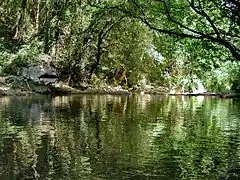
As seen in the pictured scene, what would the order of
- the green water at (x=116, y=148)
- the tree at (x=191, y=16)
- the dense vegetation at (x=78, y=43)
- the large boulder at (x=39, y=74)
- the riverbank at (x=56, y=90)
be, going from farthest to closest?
the dense vegetation at (x=78, y=43)
the large boulder at (x=39, y=74)
the riverbank at (x=56, y=90)
the tree at (x=191, y=16)
the green water at (x=116, y=148)

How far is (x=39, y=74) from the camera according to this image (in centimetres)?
5147

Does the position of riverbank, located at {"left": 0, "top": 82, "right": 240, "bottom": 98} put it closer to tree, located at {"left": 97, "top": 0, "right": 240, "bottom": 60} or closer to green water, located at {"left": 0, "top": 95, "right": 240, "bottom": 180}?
green water, located at {"left": 0, "top": 95, "right": 240, "bottom": 180}

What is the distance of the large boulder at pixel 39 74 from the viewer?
5103cm

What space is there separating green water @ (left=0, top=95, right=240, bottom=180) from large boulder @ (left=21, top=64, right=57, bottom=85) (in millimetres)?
25082

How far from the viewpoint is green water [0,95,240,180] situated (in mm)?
12398

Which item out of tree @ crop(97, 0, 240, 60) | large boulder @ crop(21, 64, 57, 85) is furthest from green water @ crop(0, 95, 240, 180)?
large boulder @ crop(21, 64, 57, 85)

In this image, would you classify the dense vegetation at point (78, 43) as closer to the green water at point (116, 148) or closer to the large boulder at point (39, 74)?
the large boulder at point (39, 74)

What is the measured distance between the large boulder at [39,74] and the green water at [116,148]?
25.1 meters

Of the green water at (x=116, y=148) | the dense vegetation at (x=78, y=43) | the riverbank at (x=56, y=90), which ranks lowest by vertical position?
the green water at (x=116, y=148)

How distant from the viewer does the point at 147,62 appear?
59.8 meters

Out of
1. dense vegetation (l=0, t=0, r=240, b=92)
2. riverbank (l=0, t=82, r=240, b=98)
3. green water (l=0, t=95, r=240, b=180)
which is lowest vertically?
green water (l=0, t=95, r=240, b=180)

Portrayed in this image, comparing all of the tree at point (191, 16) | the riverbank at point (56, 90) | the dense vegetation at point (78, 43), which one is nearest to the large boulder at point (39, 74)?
the riverbank at point (56, 90)

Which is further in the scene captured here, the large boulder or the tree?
the large boulder

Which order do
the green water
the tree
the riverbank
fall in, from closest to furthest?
the green water < the tree < the riverbank
